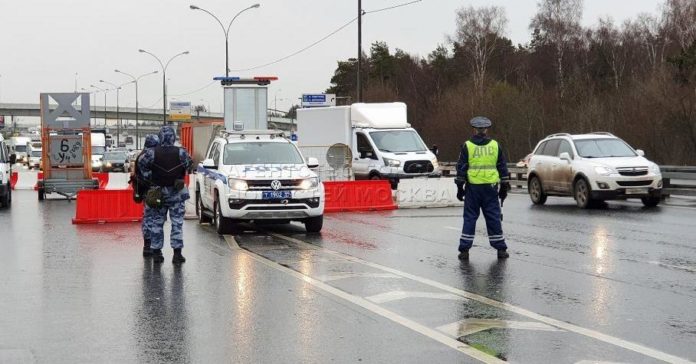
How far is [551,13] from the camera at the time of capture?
81.2 metres

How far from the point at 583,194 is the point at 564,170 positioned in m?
0.89

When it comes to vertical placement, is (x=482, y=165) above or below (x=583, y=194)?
above

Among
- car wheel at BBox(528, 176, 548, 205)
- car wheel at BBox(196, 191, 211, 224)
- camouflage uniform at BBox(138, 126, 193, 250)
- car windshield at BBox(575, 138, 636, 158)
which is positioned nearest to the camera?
camouflage uniform at BBox(138, 126, 193, 250)

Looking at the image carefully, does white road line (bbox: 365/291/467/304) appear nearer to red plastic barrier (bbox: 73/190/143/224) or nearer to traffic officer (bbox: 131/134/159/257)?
traffic officer (bbox: 131/134/159/257)

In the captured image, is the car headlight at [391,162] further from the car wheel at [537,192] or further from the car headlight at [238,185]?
the car headlight at [238,185]

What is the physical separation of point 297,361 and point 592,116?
4587 cm

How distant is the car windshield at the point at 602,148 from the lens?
2156cm

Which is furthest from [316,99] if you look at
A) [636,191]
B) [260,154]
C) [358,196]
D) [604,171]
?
[260,154]

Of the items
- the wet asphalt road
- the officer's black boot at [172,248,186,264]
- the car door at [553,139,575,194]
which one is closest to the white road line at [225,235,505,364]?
the wet asphalt road

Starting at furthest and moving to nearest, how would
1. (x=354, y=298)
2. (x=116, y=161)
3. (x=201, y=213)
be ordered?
(x=116, y=161) < (x=201, y=213) < (x=354, y=298)

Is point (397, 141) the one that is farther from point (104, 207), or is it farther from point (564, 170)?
point (104, 207)

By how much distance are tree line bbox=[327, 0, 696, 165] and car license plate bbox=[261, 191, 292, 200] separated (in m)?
30.2

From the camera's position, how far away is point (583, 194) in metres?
21.1

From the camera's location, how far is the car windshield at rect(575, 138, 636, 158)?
70.7 ft
